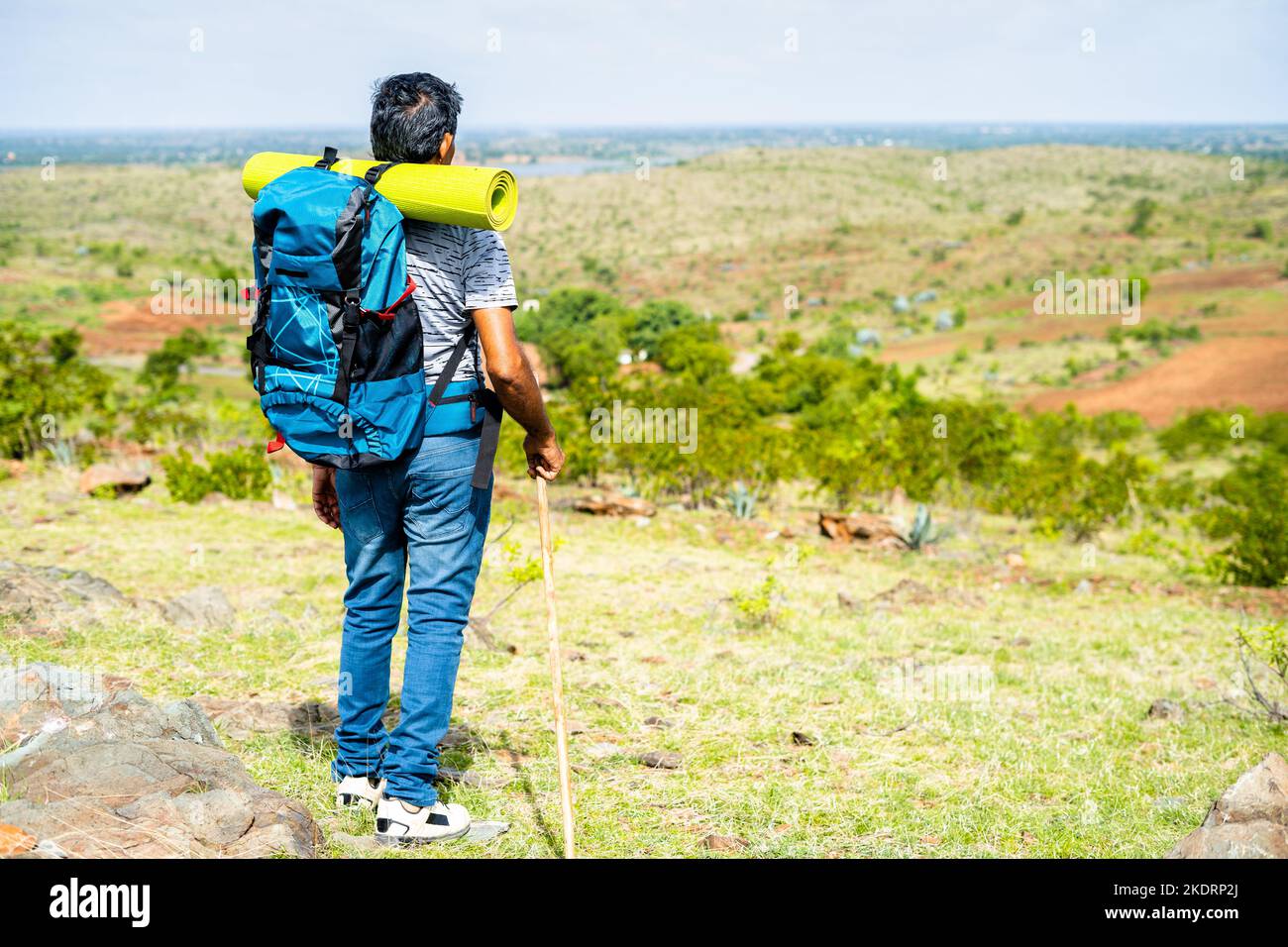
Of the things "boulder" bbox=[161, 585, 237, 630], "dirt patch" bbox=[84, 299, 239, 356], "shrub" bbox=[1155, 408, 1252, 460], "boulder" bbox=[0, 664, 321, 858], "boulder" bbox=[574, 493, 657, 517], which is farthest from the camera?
→ "dirt patch" bbox=[84, 299, 239, 356]

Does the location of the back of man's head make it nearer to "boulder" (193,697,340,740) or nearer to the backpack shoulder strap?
the backpack shoulder strap

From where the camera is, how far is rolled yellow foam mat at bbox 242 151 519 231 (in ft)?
7.60

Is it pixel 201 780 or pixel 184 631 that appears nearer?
pixel 201 780

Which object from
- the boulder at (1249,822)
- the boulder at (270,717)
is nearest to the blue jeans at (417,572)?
the boulder at (270,717)

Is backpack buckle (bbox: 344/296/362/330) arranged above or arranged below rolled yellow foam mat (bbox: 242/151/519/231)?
below

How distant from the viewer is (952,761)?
363cm

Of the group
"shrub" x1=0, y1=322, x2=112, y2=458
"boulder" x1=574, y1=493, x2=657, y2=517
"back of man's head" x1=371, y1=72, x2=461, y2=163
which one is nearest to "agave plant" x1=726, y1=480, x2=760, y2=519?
"boulder" x1=574, y1=493, x2=657, y2=517

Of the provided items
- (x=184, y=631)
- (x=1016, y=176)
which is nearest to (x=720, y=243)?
(x=1016, y=176)

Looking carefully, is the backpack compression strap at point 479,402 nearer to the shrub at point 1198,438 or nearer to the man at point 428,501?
the man at point 428,501

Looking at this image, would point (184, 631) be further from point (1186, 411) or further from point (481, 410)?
point (1186, 411)

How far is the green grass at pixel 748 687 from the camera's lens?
9.99 ft

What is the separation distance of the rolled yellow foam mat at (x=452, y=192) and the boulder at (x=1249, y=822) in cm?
215

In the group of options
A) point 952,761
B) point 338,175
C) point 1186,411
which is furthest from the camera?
point 1186,411
